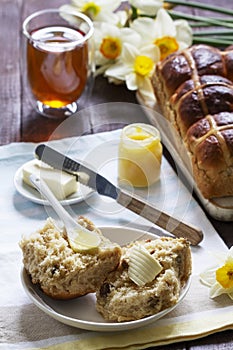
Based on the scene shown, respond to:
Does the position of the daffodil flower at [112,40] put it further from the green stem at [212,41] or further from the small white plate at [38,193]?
the small white plate at [38,193]

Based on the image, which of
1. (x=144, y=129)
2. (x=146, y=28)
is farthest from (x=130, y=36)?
(x=144, y=129)

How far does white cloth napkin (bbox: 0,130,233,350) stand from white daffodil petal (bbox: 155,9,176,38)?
336 millimetres

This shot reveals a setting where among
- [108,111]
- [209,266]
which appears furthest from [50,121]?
[209,266]

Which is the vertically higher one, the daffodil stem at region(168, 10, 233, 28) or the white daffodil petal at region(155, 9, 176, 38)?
the white daffodil petal at region(155, 9, 176, 38)

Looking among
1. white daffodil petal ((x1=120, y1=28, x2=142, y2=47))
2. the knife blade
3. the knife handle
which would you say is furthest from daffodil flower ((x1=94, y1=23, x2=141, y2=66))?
the knife handle

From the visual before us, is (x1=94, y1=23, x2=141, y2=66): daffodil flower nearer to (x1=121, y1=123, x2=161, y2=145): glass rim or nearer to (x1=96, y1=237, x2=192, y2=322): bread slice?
(x1=121, y1=123, x2=161, y2=145): glass rim

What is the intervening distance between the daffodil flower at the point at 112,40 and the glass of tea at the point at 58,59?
10cm

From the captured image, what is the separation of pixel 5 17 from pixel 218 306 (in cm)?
126

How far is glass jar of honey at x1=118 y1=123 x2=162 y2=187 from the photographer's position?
1.74 m

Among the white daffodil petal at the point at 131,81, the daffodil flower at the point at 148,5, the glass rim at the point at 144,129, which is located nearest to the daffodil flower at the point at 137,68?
the white daffodil petal at the point at 131,81

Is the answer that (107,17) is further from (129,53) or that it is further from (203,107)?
(203,107)

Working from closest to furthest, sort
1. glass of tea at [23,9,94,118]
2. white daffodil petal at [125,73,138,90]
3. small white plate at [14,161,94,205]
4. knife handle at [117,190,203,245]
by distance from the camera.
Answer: knife handle at [117,190,203,245] < small white plate at [14,161,94,205] < glass of tea at [23,9,94,118] < white daffodil petal at [125,73,138,90]

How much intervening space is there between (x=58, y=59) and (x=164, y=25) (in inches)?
12.7

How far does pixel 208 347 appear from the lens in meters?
1.38
